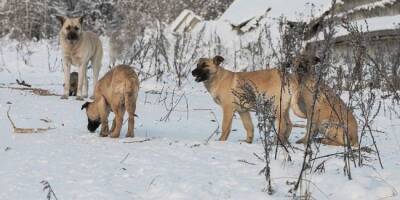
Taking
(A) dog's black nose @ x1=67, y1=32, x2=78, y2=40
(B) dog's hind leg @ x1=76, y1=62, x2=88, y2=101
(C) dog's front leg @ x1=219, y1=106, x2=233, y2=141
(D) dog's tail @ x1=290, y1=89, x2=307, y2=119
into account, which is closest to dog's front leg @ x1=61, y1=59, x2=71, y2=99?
(B) dog's hind leg @ x1=76, y1=62, x2=88, y2=101

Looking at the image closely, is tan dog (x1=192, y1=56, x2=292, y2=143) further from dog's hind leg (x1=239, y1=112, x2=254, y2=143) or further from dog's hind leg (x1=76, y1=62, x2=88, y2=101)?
dog's hind leg (x1=76, y1=62, x2=88, y2=101)

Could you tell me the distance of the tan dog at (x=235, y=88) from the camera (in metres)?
7.41

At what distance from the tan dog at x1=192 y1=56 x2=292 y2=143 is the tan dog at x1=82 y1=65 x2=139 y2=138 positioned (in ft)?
3.85

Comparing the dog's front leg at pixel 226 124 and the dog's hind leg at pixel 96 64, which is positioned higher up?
the dog's hind leg at pixel 96 64

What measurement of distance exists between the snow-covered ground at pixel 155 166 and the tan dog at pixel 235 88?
398 mm

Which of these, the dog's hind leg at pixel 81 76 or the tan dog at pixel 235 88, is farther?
the dog's hind leg at pixel 81 76

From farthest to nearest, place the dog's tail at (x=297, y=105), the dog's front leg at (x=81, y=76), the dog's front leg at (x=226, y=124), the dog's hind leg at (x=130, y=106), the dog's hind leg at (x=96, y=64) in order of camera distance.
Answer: the dog's hind leg at (x=96, y=64)
the dog's front leg at (x=81, y=76)
the dog's front leg at (x=226, y=124)
the dog's tail at (x=297, y=105)
the dog's hind leg at (x=130, y=106)

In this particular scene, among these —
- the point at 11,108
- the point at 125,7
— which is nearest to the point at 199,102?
the point at 11,108

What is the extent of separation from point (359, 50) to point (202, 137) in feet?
9.87

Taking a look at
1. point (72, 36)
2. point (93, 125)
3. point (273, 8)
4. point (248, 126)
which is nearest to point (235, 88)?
point (248, 126)

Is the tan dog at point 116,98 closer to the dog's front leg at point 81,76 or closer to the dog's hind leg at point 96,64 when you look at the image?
the dog's front leg at point 81,76

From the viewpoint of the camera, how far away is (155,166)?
533 centimetres

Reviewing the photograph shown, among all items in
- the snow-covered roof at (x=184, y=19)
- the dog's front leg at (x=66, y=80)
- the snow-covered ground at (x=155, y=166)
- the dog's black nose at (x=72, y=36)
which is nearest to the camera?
the snow-covered ground at (x=155, y=166)

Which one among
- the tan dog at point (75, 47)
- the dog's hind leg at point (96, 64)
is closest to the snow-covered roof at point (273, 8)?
the dog's hind leg at point (96, 64)
